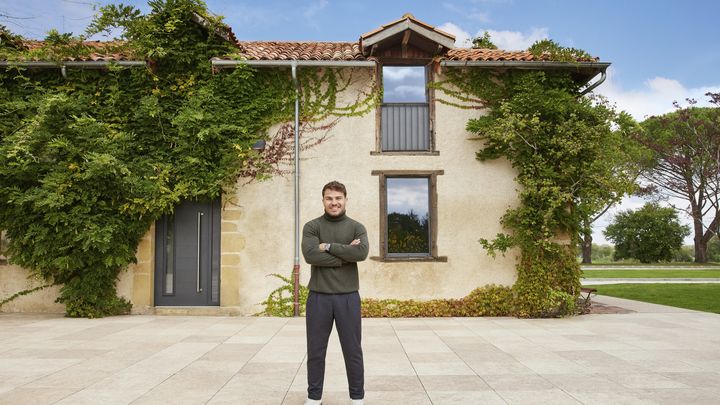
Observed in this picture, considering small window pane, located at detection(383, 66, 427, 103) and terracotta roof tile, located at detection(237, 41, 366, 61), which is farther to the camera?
small window pane, located at detection(383, 66, 427, 103)

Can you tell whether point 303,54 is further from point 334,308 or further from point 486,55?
point 334,308

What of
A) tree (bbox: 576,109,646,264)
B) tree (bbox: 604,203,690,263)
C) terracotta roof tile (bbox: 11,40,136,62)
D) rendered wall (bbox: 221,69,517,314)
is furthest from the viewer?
tree (bbox: 604,203,690,263)

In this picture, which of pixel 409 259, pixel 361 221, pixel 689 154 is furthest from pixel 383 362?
pixel 689 154

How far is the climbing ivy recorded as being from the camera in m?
9.55

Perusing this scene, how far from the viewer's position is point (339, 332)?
4.25 metres

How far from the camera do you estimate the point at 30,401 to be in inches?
179

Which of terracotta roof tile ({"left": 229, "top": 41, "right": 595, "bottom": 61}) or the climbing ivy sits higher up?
terracotta roof tile ({"left": 229, "top": 41, "right": 595, "bottom": 61})

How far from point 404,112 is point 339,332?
7.30m

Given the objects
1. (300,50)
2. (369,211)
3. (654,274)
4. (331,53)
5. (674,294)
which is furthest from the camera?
(654,274)

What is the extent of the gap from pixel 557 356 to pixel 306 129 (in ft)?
21.0

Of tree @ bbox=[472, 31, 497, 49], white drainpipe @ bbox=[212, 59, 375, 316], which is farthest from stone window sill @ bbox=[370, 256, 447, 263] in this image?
tree @ bbox=[472, 31, 497, 49]

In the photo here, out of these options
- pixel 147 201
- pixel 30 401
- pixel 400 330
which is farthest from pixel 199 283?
pixel 30 401

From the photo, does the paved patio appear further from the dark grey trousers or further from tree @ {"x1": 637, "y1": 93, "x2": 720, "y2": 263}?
tree @ {"x1": 637, "y1": 93, "x2": 720, "y2": 263}

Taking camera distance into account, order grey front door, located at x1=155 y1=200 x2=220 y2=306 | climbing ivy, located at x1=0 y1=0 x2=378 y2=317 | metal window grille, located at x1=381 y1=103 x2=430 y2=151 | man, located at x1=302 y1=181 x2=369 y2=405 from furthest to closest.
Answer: metal window grille, located at x1=381 y1=103 x2=430 y2=151 → grey front door, located at x1=155 y1=200 x2=220 y2=306 → climbing ivy, located at x1=0 y1=0 x2=378 y2=317 → man, located at x1=302 y1=181 x2=369 y2=405
